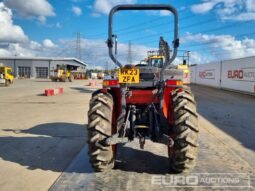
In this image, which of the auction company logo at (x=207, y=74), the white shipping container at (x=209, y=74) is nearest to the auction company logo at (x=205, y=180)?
the white shipping container at (x=209, y=74)

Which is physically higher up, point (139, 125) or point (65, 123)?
point (139, 125)

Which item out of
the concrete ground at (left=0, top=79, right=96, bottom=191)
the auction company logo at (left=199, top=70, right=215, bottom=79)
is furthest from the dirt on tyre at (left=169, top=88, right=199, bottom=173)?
the auction company logo at (left=199, top=70, right=215, bottom=79)

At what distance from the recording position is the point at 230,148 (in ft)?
19.9

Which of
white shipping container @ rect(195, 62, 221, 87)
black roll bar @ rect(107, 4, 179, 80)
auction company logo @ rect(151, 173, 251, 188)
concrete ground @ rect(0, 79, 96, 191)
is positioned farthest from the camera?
Answer: white shipping container @ rect(195, 62, 221, 87)

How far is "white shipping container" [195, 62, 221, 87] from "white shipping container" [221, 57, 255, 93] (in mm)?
1583

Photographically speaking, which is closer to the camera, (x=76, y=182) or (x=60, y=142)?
(x=76, y=182)

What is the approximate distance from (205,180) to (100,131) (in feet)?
5.87

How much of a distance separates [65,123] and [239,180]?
233 inches

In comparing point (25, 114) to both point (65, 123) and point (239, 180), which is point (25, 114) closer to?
point (65, 123)

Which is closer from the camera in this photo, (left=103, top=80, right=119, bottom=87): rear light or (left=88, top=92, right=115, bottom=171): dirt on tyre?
(left=88, top=92, right=115, bottom=171): dirt on tyre

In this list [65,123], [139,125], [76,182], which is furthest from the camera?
[65,123]

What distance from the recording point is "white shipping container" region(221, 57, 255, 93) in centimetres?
1881

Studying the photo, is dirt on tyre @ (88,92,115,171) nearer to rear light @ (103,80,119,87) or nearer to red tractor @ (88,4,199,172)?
red tractor @ (88,4,199,172)

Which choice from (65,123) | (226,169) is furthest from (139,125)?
(65,123)
